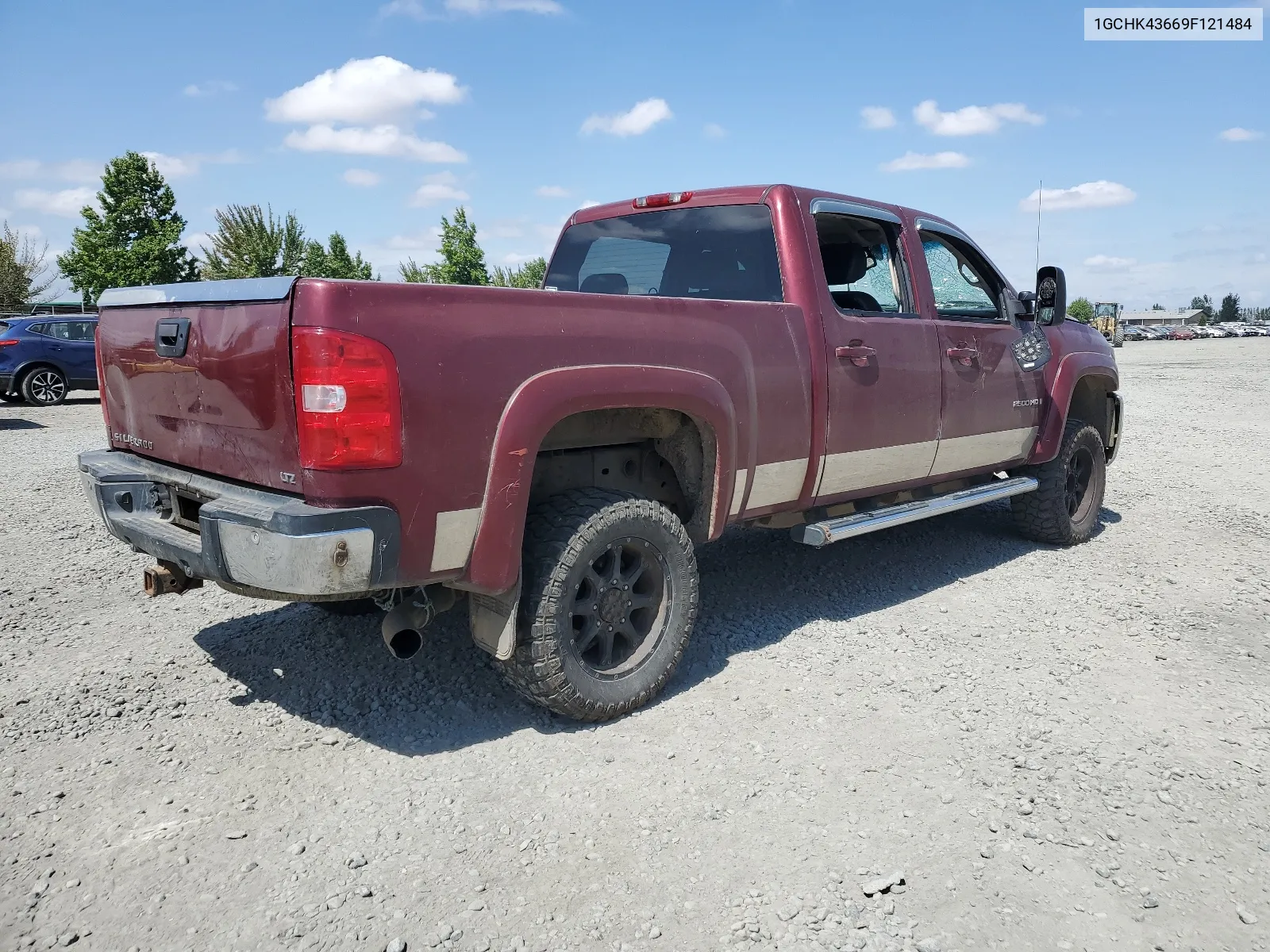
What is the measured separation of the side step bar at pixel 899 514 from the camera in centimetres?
414

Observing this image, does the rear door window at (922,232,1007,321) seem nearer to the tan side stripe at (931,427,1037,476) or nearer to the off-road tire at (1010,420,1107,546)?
the tan side stripe at (931,427,1037,476)

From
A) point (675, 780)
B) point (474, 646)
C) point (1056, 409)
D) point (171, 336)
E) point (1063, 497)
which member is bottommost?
point (675, 780)

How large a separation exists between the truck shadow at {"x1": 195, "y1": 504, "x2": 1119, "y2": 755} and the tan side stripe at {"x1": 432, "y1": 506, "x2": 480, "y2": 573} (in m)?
0.78

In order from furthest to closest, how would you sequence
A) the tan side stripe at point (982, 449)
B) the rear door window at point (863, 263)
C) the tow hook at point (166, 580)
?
the tan side stripe at point (982, 449) < the rear door window at point (863, 263) < the tow hook at point (166, 580)

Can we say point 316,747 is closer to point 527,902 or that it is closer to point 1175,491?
point 527,902

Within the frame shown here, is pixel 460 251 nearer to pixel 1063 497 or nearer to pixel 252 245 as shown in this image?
pixel 252 245

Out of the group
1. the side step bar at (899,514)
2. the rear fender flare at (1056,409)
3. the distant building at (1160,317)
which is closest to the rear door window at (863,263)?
the side step bar at (899,514)

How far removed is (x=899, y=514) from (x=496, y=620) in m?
2.33

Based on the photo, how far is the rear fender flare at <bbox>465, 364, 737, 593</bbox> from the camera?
2.86m

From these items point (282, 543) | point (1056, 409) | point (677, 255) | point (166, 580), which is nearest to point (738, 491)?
point (677, 255)

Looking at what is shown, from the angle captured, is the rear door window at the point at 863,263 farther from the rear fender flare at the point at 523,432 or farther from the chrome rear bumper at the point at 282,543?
the chrome rear bumper at the point at 282,543

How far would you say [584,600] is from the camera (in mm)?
3293

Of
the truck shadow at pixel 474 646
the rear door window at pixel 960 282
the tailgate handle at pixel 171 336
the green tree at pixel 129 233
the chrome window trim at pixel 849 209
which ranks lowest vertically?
the truck shadow at pixel 474 646

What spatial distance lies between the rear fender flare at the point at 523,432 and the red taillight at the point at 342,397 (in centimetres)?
40
